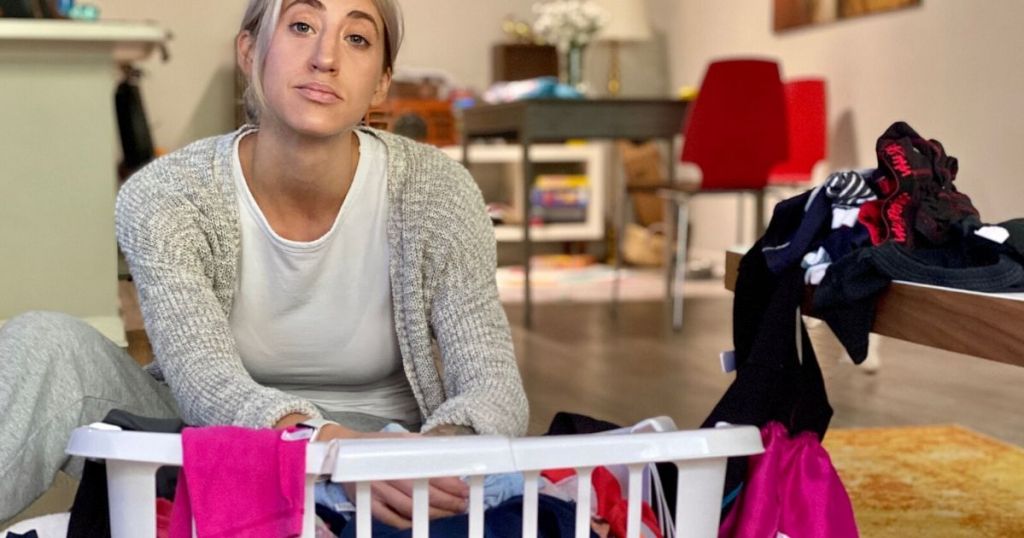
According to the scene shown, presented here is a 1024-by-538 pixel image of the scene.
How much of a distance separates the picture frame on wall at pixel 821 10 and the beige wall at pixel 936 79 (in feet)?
0.11

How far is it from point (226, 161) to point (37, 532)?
1.61 ft

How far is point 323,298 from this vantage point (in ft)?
4.78

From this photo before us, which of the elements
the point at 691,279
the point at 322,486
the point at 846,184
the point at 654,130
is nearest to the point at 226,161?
the point at 322,486

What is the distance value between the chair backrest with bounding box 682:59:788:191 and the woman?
9.20ft

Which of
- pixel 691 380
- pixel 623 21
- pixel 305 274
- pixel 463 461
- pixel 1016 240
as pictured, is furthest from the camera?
pixel 623 21

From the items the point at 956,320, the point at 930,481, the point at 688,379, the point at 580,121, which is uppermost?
the point at 956,320

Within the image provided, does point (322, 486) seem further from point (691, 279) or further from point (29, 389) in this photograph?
point (691, 279)

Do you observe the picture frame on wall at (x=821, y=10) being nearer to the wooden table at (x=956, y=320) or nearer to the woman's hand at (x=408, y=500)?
the wooden table at (x=956, y=320)

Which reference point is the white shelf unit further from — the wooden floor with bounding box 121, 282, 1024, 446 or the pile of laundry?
the pile of laundry

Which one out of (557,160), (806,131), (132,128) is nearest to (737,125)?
(806,131)

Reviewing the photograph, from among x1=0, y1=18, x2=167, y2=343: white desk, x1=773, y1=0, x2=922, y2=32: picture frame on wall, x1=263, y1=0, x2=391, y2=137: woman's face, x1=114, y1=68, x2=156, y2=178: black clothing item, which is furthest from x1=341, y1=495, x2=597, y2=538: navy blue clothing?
x1=114, y1=68, x2=156, y2=178: black clothing item

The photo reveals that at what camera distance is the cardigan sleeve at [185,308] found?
1.27 meters

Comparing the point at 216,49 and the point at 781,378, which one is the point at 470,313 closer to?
the point at 781,378

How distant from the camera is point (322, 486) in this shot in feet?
3.77
